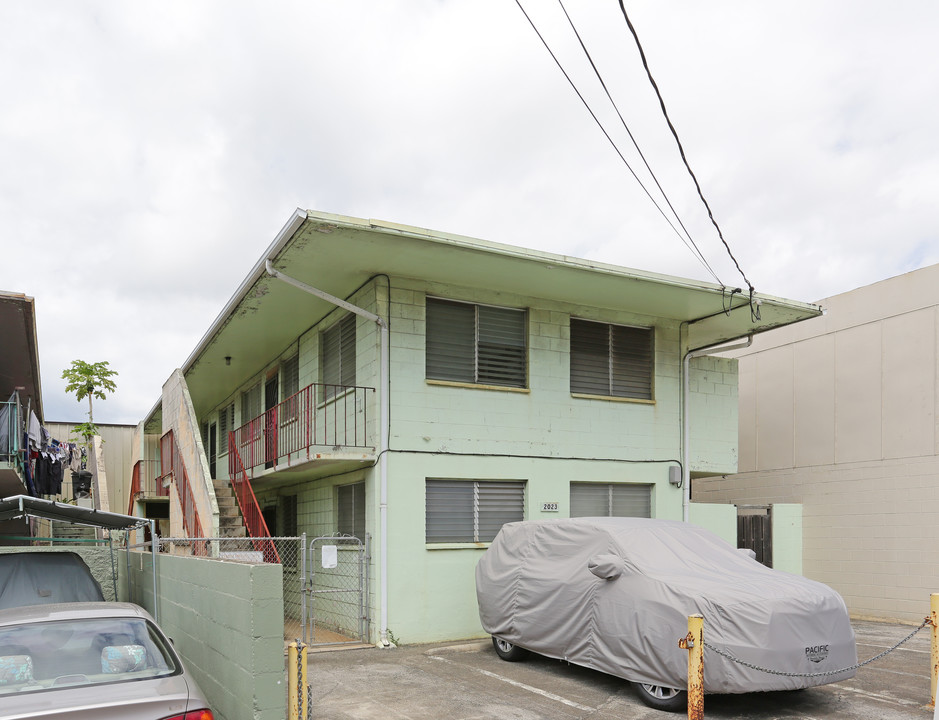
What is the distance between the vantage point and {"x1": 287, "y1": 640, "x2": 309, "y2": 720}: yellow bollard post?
564 centimetres

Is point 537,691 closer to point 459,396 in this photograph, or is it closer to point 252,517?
point 459,396

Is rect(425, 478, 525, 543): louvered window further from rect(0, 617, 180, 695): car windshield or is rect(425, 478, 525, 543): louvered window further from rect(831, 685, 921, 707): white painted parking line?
rect(0, 617, 180, 695): car windshield

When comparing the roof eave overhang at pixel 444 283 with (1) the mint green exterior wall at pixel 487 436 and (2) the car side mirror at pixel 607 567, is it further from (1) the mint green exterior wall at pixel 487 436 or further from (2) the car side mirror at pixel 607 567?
(2) the car side mirror at pixel 607 567

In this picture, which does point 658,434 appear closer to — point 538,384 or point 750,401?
point 538,384

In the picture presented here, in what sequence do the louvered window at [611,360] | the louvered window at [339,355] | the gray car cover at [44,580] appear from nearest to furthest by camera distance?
the gray car cover at [44,580] → the louvered window at [339,355] → the louvered window at [611,360]

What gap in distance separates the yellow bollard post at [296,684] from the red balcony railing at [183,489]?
290 inches

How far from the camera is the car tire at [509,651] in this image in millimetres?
9859

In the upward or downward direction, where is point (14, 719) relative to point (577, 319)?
downward

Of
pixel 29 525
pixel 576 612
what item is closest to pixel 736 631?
pixel 576 612

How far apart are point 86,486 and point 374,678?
1430 cm

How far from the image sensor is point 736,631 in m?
7.21

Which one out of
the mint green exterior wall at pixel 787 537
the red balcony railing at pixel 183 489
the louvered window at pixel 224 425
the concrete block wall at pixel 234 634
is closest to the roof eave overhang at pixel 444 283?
the red balcony railing at pixel 183 489

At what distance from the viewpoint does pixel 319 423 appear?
1422cm

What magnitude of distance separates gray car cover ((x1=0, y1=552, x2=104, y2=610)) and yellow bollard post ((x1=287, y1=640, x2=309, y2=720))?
12.1 feet
